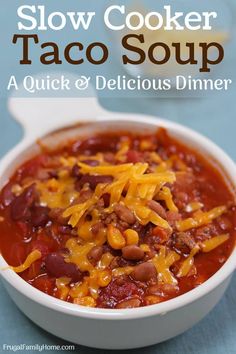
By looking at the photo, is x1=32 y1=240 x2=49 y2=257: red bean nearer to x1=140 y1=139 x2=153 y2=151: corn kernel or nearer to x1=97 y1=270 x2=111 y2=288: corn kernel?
x1=97 y1=270 x2=111 y2=288: corn kernel

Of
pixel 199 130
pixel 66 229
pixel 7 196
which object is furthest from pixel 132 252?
pixel 199 130

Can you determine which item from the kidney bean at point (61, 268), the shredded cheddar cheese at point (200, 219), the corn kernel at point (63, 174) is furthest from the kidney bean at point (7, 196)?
the shredded cheddar cheese at point (200, 219)

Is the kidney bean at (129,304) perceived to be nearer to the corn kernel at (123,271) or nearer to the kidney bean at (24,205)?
the corn kernel at (123,271)

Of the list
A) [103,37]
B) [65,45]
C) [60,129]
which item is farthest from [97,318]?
[103,37]

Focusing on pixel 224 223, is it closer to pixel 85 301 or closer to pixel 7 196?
pixel 85 301

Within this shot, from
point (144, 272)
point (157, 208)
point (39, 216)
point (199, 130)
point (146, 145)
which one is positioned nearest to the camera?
point (144, 272)

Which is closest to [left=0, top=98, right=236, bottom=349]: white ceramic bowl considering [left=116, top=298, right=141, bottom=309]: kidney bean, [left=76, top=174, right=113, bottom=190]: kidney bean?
[left=116, top=298, right=141, bottom=309]: kidney bean

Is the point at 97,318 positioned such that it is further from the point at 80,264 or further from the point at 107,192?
the point at 107,192
